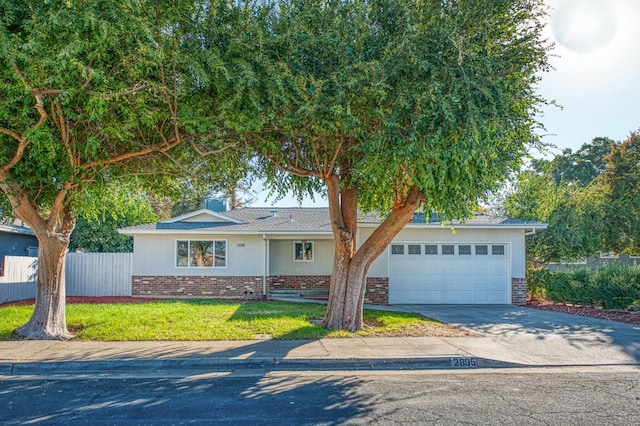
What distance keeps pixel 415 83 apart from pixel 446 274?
33.0 ft

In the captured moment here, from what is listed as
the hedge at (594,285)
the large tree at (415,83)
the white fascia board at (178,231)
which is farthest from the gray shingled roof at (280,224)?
the large tree at (415,83)

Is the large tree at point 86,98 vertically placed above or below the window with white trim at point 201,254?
above

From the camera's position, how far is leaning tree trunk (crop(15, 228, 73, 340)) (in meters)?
9.48

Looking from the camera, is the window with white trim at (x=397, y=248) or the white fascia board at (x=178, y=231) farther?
the white fascia board at (x=178, y=231)

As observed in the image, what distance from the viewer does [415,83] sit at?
811 centimetres

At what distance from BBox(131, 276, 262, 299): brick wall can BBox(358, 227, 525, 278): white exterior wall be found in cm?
482

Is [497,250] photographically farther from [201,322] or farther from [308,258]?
[201,322]

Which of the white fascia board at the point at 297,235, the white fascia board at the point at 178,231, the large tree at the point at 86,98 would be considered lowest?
the white fascia board at the point at 297,235

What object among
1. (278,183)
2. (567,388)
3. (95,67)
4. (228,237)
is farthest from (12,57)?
(228,237)

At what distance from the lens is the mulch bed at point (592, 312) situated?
13.1 metres

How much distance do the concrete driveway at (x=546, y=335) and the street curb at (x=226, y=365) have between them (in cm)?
102

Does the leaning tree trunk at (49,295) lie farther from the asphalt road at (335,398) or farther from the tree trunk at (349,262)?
the tree trunk at (349,262)

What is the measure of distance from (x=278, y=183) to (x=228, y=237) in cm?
714

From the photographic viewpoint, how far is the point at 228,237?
18297 mm
